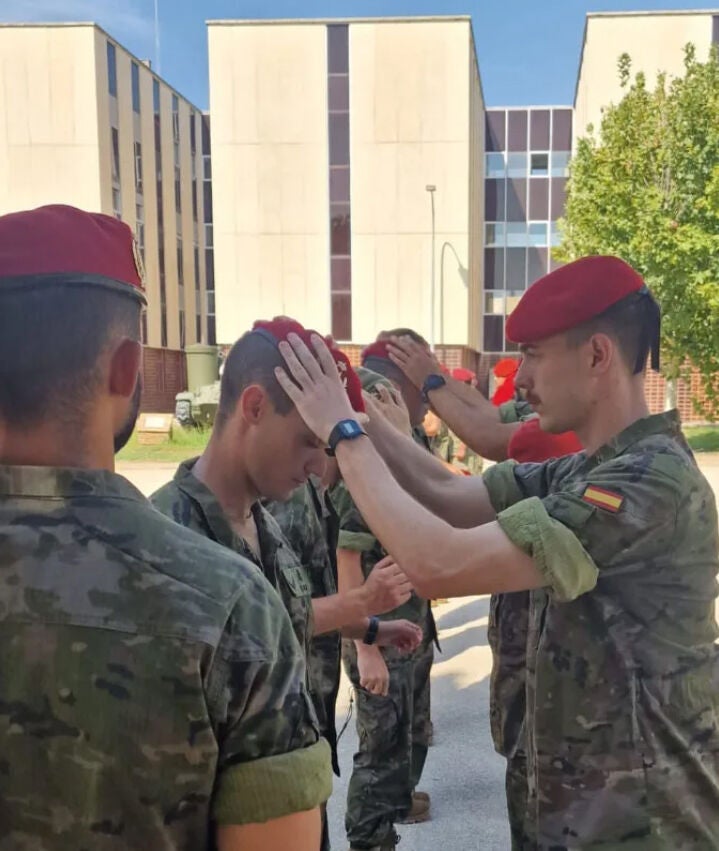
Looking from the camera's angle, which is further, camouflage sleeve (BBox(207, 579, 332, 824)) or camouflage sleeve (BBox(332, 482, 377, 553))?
camouflage sleeve (BBox(332, 482, 377, 553))

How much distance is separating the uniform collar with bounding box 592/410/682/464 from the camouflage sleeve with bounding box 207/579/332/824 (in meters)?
1.24

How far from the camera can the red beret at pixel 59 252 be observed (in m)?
1.06

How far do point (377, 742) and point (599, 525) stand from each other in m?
2.05

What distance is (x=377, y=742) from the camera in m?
3.39

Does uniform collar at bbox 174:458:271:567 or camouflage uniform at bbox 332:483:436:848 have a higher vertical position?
uniform collar at bbox 174:458:271:567

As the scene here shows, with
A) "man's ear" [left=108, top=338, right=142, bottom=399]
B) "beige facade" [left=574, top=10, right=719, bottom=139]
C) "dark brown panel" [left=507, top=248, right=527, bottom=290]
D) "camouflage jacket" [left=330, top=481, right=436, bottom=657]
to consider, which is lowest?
"camouflage jacket" [left=330, top=481, right=436, bottom=657]

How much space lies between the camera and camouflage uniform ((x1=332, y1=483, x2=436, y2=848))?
3.30 meters

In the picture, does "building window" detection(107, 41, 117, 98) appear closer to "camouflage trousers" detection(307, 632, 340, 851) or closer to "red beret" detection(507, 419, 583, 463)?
"red beret" detection(507, 419, 583, 463)

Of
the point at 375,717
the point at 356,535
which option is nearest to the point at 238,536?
the point at 356,535

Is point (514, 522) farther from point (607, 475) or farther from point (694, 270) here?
point (694, 270)

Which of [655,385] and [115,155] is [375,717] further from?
[115,155]

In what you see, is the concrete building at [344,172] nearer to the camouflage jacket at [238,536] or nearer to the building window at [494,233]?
the building window at [494,233]

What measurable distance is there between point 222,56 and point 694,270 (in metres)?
16.8

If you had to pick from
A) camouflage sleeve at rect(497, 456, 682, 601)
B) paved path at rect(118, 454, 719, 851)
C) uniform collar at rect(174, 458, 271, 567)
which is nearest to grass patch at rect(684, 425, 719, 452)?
paved path at rect(118, 454, 719, 851)
